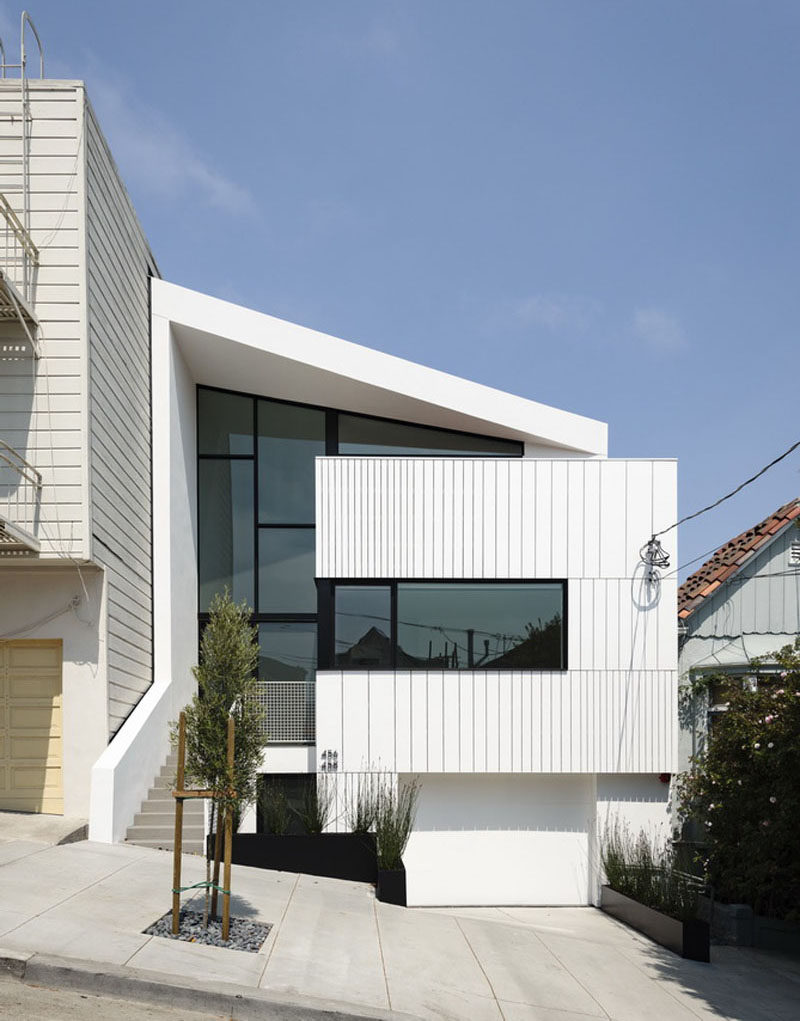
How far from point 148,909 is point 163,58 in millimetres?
11112

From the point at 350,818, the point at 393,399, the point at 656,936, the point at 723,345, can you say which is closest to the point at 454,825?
the point at 350,818

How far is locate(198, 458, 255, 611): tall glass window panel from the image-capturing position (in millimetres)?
15680

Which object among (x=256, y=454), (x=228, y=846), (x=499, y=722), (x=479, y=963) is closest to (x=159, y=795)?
(x=499, y=722)

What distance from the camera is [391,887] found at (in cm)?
1066

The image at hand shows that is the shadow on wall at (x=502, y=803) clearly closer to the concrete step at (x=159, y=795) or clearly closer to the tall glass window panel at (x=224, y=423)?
the concrete step at (x=159, y=795)

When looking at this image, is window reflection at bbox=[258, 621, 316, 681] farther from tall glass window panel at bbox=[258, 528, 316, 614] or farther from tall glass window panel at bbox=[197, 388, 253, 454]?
tall glass window panel at bbox=[197, 388, 253, 454]

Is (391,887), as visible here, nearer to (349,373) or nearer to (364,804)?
(364,804)

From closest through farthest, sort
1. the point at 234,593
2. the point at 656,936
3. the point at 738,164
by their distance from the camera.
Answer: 1. the point at 656,936
2. the point at 738,164
3. the point at 234,593

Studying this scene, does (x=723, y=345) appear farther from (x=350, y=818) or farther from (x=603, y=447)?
(x=350, y=818)

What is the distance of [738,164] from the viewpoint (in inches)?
495

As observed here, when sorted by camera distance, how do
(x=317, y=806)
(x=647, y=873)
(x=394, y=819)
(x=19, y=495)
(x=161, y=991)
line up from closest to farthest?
(x=161, y=991) → (x=19, y=495) → (x=647, y=873) → (x=394, y=819) → (x=317, y=806)

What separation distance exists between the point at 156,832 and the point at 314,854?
198 cm

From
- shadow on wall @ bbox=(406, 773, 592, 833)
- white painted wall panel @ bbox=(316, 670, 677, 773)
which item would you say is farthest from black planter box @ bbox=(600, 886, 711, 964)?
white painted wall panel @ bbox=(316, 670, 677, 773)

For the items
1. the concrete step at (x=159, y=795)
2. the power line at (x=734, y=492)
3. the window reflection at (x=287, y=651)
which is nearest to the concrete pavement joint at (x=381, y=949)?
the concrete step at (x=159, y=795)
